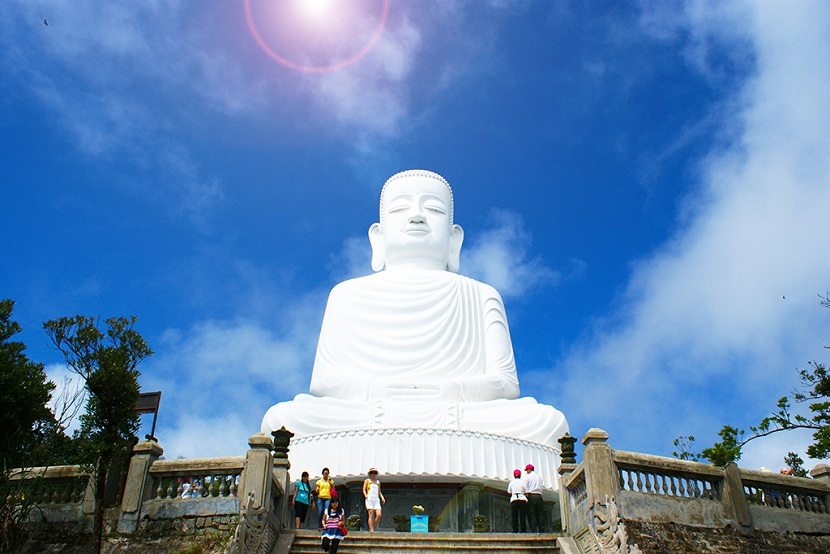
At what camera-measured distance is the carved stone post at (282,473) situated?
1048 centimetres

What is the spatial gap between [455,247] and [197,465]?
11.8m

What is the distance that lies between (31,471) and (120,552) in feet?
7.07

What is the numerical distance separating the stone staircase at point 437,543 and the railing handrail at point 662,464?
1.35m

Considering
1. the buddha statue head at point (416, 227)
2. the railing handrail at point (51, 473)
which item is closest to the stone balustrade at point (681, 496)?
the railing handrail at point (51, 473)

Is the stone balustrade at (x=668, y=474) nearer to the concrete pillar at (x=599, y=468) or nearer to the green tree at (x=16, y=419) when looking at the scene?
the concrete pillar at (x=599, y=468)

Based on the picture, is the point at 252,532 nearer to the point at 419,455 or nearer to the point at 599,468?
the point at 599,468

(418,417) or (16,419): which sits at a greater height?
(418,417)

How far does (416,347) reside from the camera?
56.5 feet

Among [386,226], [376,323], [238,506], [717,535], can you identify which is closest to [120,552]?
[238,506]

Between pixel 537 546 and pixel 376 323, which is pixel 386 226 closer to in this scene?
pixel 376 323

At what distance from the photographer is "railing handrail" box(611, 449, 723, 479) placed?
9734mm

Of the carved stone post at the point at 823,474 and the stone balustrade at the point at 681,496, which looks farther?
the carved stone post at the point at 823,474

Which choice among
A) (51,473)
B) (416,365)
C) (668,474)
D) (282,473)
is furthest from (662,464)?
(51,473)

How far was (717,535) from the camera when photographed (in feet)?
32.5
